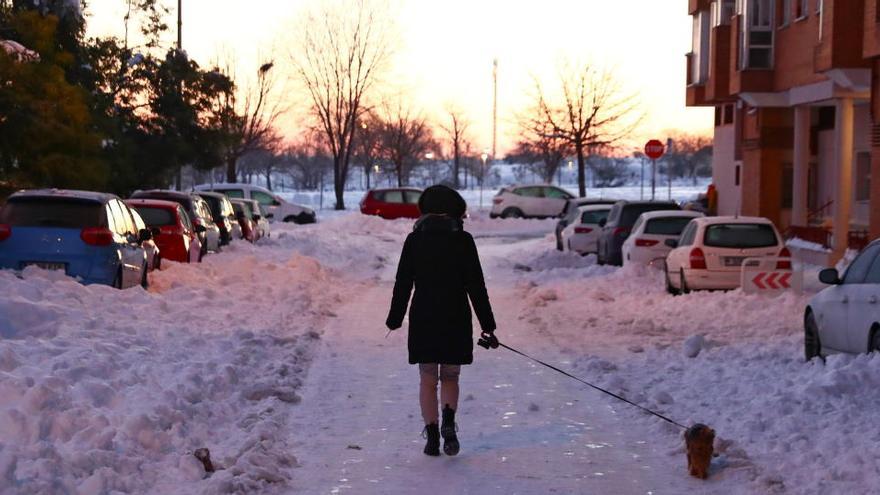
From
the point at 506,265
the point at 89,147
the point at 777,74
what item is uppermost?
the point at 777,74

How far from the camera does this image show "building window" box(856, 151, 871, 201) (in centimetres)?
3209

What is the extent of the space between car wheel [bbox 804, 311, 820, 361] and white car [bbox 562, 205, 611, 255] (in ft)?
55.6

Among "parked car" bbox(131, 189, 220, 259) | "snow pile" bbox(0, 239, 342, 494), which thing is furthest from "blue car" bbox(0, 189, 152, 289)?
"parked car" bbox(131, 189, 220, 259)

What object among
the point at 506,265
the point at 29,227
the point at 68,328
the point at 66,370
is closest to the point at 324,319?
the point at 29,227

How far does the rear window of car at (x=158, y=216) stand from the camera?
2239 cm

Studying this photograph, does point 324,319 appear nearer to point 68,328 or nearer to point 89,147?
point 68,328

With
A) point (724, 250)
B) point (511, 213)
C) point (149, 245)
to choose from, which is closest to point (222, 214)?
point (149, 245)

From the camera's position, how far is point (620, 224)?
87.9 ft

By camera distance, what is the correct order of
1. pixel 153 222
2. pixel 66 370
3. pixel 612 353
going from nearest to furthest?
pixel 66 370 → pixel 612 353 → pixel 153 222

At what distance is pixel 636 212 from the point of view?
2689cm

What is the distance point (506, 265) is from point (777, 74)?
7.89 meters

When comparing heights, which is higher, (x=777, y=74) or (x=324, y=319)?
(x=777, y=74)

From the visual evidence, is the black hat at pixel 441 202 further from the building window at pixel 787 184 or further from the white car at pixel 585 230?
the building window at pixel 787 184

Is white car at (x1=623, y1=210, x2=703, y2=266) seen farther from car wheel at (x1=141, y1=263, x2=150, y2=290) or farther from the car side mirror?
the car side mirror
